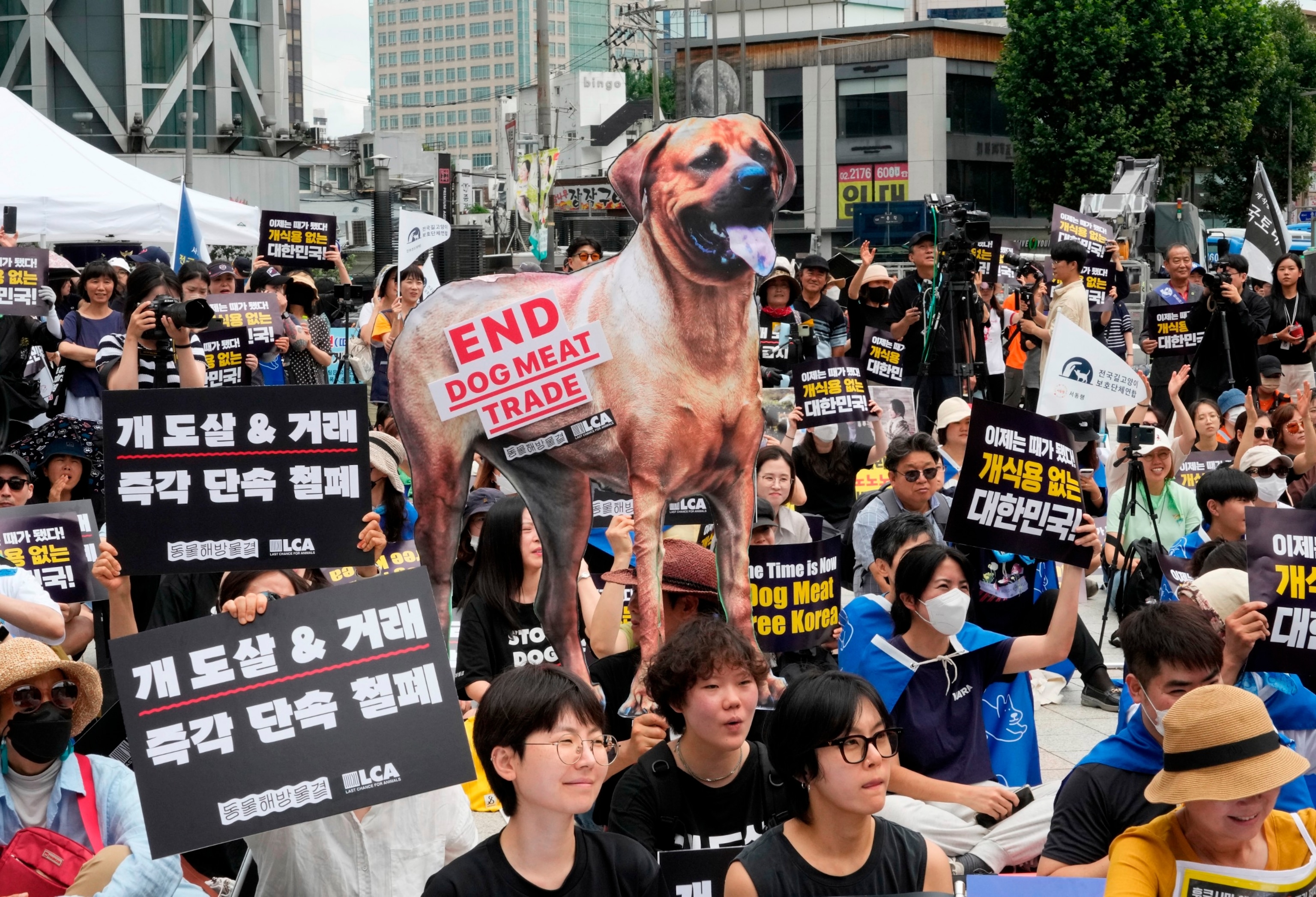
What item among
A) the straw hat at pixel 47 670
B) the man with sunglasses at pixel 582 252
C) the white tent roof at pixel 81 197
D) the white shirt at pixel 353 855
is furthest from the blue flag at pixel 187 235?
the white shirt at pixel 353 855

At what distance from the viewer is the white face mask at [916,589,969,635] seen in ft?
15.6

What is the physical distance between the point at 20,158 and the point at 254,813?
13.8m

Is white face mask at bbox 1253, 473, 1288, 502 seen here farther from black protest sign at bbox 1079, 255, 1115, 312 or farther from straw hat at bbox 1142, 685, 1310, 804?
straw hat at bbox 1142, 685, 1310, 804

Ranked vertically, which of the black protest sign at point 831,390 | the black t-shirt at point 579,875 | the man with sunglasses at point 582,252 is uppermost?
the man with sunglasses at point 582,252

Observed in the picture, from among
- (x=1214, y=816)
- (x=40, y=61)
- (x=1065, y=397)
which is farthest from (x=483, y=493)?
(x=40, y=61)

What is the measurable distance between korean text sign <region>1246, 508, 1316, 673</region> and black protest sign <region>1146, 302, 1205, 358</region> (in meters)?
7.05

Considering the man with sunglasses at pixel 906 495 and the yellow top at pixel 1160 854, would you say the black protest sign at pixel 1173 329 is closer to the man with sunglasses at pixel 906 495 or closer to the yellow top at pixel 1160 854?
the man with sunglasses at pixel 906 495

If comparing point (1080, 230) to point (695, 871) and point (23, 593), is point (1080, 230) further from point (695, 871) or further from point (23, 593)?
point (695, 871)

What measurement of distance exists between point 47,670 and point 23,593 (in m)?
1.38

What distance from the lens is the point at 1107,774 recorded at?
387 centimetres

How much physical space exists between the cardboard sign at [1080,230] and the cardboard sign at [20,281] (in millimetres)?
7661

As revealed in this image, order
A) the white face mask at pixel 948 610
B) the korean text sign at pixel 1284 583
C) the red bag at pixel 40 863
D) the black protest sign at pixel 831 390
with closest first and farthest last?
the red bag at pixel 40 863, the korean text sign at pixel 1284 583, the white face mask at pixel 948 610, the black protest sign at pixel 831 390

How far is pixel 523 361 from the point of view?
5559 mm

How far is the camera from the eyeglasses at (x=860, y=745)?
3369 mm
